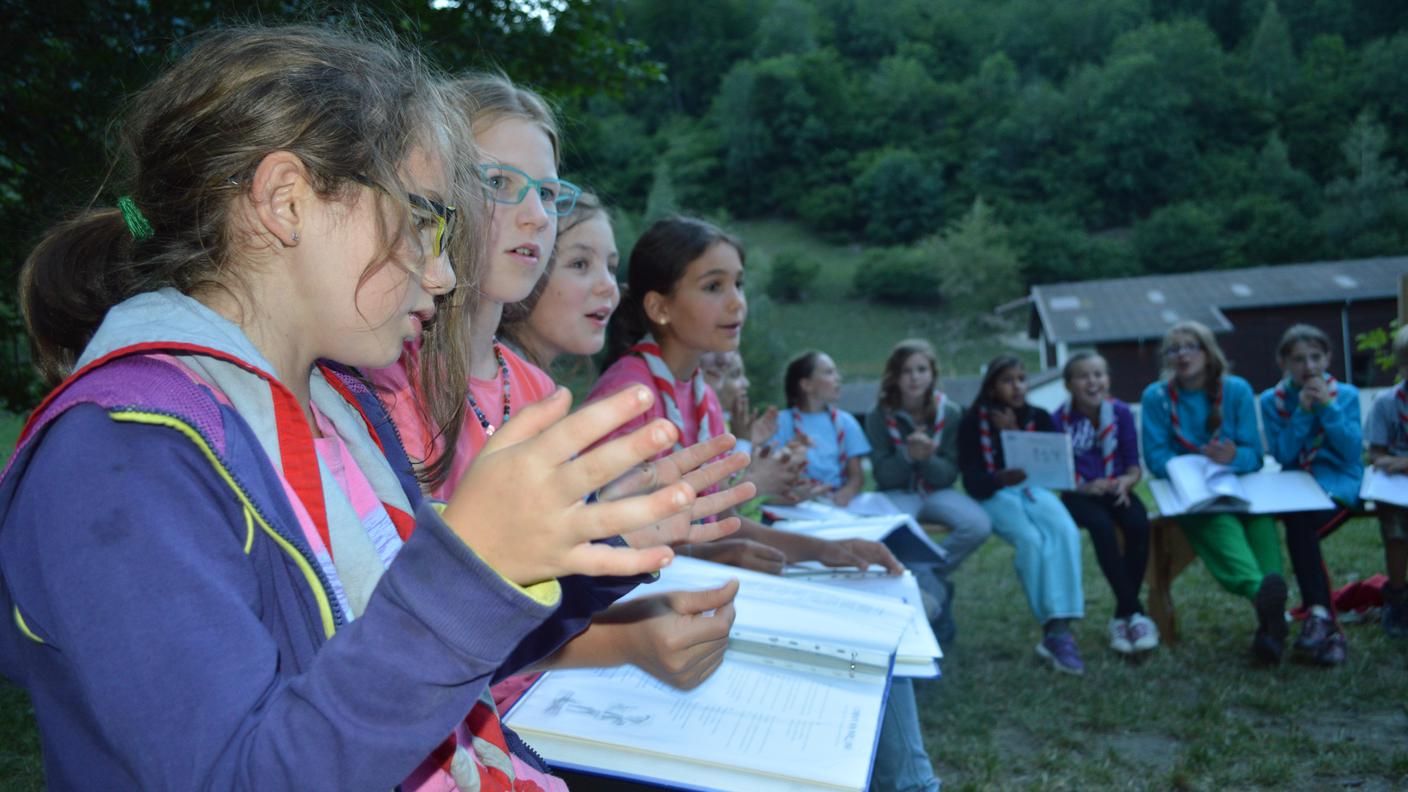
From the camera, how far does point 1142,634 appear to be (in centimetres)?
507

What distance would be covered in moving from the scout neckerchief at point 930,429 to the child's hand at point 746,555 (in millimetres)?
3551

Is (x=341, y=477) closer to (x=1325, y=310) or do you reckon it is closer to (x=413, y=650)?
(x=413, y=650)

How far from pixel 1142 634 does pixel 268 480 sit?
513 cm

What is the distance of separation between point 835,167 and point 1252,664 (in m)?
74.9

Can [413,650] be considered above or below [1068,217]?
above

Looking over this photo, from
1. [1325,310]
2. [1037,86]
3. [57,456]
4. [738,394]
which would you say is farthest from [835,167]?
[57,456]

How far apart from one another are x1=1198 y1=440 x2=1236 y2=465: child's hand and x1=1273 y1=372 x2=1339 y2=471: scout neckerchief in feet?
1.61

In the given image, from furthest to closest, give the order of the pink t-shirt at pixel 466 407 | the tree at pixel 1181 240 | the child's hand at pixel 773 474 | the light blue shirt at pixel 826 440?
the tree at pixel 1181 240 < the light blue shirt at pixel 826 440 < the child's hand at pixel 773 474 < the pink t-shirt at pixel 466 407

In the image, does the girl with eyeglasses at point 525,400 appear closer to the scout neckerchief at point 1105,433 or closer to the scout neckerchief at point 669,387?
the scout neckerchief at point 669,387

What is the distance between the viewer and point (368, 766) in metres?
A: 0.71

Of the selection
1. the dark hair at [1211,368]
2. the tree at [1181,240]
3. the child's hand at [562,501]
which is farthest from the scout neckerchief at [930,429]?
the tree at [1181,240]

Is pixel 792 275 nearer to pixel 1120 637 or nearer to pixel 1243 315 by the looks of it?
pixel 1243 315

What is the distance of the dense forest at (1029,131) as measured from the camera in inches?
2448

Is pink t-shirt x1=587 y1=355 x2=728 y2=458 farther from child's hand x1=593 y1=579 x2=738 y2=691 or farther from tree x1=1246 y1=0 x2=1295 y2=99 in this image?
tree x1=1246 y1=0 x2=1295 y2=99
